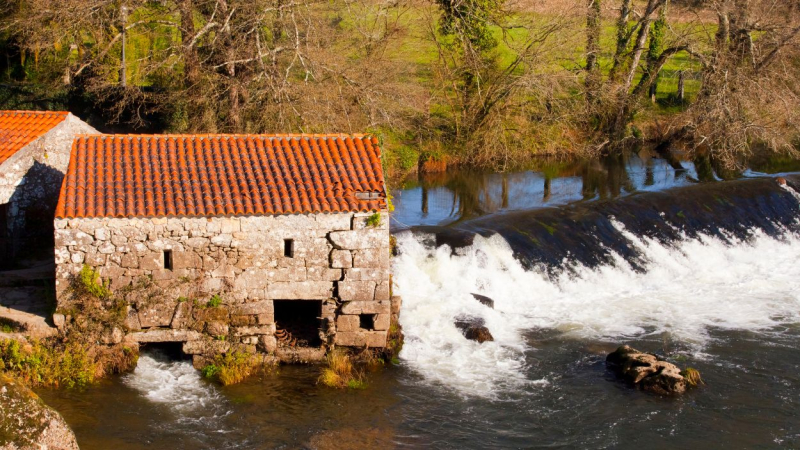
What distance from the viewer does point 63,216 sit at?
11.3 metres

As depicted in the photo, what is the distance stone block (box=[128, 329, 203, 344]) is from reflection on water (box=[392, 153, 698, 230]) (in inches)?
Result: 251

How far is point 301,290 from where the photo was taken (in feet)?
39.8

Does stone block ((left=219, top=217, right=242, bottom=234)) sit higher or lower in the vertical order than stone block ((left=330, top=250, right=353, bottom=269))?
higher

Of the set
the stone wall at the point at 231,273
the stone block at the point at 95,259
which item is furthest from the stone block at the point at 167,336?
the stone block at the point at 95,259

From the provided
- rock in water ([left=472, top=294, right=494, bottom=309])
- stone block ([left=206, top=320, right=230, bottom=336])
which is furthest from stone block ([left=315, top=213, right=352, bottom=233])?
rock in water ([left=472, top=294, right=494, bottom=309])

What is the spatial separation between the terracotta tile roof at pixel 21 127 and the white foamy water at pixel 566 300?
691 centimetres

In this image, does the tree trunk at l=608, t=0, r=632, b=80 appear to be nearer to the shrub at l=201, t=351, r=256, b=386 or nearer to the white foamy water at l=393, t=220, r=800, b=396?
the white foamy water at l=393, t=220, r=800, b=396

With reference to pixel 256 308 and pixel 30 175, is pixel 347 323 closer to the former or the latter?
pixel 256 308

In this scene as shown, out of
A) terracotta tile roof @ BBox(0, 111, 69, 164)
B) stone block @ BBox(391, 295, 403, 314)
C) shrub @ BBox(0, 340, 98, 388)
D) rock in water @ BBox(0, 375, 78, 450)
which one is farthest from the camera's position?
terracotta tile roof @ BBox(0, 111, 69, 164)

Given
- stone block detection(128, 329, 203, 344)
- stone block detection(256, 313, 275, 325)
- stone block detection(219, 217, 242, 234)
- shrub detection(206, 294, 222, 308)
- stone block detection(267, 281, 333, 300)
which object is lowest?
stone block detection(128, 329, 203, 344)

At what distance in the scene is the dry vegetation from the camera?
64.5 feet

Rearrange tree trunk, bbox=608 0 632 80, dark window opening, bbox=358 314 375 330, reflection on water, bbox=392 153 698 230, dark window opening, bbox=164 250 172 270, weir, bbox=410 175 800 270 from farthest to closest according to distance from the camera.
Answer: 1. tree trunk, bbox=608 0 632 80
2. reflection on water, bbox=392 153 698 230
3. weir, bbox=410 175 800 270
4. dark window opening, bbox=358 314 375 330
5. dark window opening, bbox=164 250 172 270

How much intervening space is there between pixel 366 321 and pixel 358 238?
4.54ft

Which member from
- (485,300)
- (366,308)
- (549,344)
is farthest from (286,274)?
(549,344)
